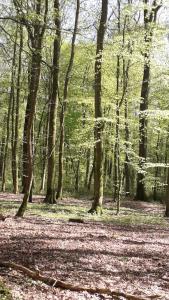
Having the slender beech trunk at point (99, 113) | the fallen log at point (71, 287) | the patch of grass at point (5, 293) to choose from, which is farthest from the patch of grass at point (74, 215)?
the patch of grass at point (5, 293)

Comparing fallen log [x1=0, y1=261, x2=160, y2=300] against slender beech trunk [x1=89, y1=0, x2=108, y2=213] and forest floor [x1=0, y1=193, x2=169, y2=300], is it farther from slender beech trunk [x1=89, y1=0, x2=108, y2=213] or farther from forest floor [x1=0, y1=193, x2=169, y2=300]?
slender beech trunk [x1=89, y1=0, x2=108, y2=213]

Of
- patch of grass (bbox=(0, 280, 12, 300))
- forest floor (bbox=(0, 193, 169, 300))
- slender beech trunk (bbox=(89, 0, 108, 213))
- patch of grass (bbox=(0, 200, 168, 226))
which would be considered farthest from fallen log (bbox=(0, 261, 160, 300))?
slender beech trunk (bbox=(89, 0, 108, 213))

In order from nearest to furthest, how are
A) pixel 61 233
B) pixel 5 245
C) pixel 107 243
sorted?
1. pixel 5 245
2. pixel 107 243
3. pixel 61 233

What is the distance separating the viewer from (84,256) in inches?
404

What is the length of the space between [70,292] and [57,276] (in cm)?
83

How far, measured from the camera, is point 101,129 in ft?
66.2

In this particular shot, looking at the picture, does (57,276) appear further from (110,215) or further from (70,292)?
(110,215)

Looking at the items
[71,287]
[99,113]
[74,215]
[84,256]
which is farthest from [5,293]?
[99,113]

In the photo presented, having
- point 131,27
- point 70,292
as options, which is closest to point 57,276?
point 70,292

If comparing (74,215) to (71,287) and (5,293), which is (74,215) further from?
(5,293)

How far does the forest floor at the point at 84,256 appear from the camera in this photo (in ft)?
24.3

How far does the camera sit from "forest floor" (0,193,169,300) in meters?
7.42

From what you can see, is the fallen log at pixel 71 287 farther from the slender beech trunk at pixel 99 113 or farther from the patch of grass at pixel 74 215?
the slender beech trunk at pixel 99 113

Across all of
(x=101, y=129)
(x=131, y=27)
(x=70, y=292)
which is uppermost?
(x=131, y=27)
